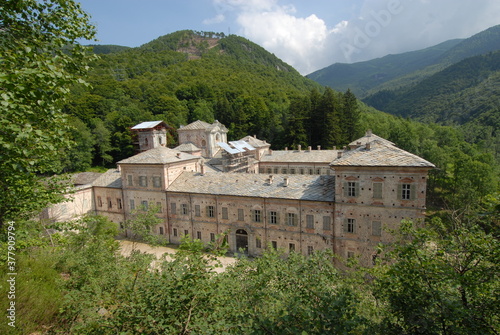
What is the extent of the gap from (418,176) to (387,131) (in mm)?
52046

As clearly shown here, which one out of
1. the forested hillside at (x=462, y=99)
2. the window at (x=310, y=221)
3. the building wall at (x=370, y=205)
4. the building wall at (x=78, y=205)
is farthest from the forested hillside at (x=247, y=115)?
the window at (x=310, y=221)

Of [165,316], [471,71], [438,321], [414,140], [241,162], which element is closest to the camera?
[438,321]

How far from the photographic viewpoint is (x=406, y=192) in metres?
20.9

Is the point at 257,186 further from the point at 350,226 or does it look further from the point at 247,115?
the point at 247,115

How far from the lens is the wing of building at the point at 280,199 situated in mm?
21297

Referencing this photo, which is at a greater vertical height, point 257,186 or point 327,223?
point 257,186

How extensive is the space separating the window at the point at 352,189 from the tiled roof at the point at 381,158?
1.66 m

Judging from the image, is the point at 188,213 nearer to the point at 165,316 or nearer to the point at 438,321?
the point at 165,316

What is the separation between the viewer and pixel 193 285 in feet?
24.6

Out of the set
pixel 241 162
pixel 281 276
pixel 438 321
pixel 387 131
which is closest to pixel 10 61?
pixel 281 276

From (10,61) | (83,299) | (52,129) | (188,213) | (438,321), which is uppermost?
(10,61)

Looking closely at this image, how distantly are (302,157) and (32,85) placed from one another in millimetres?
42321

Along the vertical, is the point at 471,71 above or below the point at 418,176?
above

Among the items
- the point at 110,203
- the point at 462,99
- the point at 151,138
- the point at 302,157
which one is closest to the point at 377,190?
the point at 302,157
